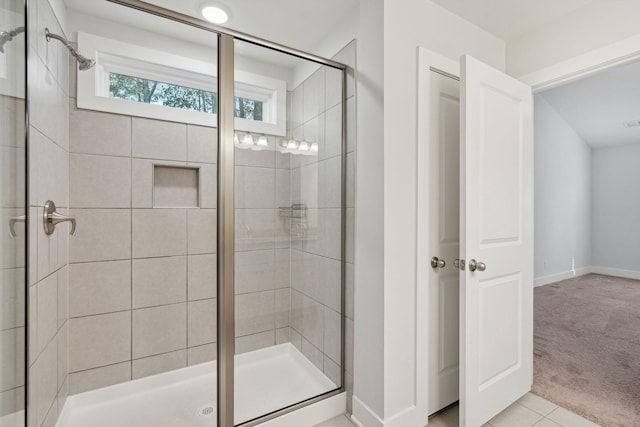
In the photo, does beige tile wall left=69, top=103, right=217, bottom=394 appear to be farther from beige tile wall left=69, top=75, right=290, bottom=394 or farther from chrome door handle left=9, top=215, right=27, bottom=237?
chrome door handle left=9, top=215, right=27, bottom=237

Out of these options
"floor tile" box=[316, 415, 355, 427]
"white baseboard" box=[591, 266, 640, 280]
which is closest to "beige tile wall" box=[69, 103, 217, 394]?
"floor tile" box=[316, 415, 355, 427]

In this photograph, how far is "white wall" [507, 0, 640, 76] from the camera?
1606 millimetres

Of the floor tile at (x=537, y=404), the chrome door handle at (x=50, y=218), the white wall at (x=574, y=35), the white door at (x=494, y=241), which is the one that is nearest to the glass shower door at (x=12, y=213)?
the chrome door handle at (x=50, y=218)

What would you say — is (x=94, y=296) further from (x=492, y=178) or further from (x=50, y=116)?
(x=492, y=178)

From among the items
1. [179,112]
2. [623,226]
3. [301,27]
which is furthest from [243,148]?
[623,226]

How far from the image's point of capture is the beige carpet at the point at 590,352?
1873mm

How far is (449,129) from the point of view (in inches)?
72.2

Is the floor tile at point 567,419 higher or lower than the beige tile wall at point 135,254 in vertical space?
lower

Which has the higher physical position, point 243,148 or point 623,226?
point 243,148

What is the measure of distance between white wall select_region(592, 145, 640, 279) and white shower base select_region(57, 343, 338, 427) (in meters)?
6.46

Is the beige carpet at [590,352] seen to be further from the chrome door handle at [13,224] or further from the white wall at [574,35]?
the chrome door handle at [13,224]

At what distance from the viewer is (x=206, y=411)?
1.86m

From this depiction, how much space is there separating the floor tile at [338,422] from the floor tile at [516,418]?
809 millimetres

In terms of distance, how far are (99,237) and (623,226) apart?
7.67 m
